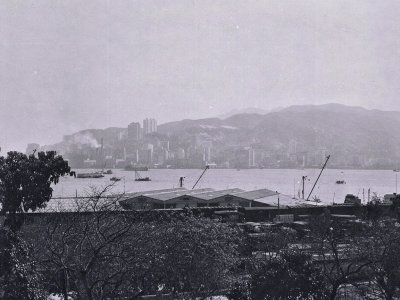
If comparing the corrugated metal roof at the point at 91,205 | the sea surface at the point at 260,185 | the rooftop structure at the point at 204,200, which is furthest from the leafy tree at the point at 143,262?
the sea surface at the point at 260,185

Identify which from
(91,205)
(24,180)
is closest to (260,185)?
(24,180)

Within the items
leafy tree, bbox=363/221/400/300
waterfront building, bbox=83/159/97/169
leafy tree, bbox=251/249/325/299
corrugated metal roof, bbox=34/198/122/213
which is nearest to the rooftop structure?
corrugated metal roof, bbox=34/198/122/213

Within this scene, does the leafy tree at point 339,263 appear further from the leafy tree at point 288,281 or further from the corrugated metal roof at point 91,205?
the corrugated metal roof at point 91,205

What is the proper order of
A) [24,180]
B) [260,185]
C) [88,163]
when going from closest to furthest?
[24,180]
[260,185]
[88,163]

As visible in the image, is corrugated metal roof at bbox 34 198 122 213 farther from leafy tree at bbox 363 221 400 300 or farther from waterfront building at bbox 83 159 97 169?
waterfront building at bbox 83 159 97 169

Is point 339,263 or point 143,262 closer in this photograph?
point 143,262

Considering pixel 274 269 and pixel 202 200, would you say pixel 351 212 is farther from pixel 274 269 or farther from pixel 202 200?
pixel 274 269

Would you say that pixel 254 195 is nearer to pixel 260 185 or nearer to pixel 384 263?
pixel 384 263

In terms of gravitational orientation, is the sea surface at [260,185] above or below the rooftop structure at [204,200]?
below

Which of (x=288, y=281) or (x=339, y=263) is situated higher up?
(x=288, y=281)
